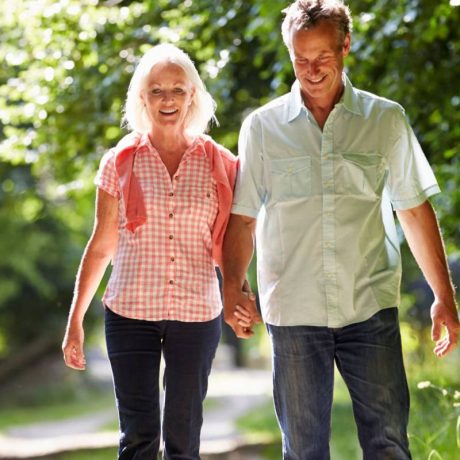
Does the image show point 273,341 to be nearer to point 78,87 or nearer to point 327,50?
point 327,50

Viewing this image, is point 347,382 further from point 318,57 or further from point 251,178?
point 318,57

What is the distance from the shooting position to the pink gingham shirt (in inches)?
151

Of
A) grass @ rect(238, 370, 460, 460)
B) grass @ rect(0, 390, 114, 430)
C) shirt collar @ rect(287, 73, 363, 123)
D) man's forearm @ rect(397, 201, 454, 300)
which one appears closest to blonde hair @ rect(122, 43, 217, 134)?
shirt collar @ rect(287, 73, 363, 123)

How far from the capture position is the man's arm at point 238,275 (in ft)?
12.1

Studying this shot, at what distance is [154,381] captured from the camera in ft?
12.6

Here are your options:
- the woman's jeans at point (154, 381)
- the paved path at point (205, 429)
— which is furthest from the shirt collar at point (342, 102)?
the paved path at point (205, 429)

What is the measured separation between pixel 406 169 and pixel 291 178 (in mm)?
380

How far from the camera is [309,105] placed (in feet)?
12.3

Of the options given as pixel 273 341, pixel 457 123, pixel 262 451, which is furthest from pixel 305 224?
pixel 262 451

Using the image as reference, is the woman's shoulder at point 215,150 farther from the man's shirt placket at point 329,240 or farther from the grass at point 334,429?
the grass at point 334,429

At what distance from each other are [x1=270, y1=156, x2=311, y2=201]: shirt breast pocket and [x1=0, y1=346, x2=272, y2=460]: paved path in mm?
6531

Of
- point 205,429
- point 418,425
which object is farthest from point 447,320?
point 205,429

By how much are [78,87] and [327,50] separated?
4.36 meters

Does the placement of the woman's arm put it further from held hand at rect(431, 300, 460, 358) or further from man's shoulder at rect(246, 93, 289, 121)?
held hand at rect(431, 300, 460, 358)
